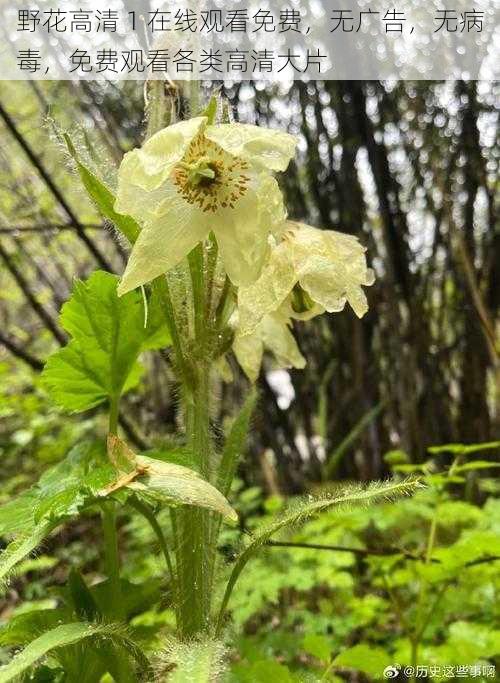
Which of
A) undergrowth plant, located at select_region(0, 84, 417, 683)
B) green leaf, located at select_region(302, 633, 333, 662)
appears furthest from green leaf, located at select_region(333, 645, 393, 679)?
undergrowth plant, located at select_region(0, 84, 417, 683)

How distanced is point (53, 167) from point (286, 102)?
27.8 inches

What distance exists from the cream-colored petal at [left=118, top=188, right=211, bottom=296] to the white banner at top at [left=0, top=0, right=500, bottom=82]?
0.67 metres

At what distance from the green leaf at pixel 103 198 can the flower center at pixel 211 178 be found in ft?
0.13

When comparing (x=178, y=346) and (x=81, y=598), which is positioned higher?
(x=178, y=346)

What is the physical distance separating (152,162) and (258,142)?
0.07m

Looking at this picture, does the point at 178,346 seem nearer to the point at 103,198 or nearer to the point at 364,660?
the point at 103,198

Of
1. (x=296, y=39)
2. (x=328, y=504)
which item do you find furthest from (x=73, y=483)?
(x=296, y=39)

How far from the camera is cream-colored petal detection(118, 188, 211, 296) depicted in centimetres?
39

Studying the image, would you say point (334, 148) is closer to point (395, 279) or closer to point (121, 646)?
point (395, 279)

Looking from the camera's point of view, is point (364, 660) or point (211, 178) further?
point (364, 660)

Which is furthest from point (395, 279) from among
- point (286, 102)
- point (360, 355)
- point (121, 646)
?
point (121, 646)

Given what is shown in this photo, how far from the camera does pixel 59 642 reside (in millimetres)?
324

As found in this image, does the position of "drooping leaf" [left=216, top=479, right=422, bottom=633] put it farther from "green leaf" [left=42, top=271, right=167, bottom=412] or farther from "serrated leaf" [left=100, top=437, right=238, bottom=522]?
"green leaf" [left=42, top=271, right=167, bottom=412]

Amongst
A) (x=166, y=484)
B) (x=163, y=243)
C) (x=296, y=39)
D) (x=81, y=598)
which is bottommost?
(x=81, y=598)
